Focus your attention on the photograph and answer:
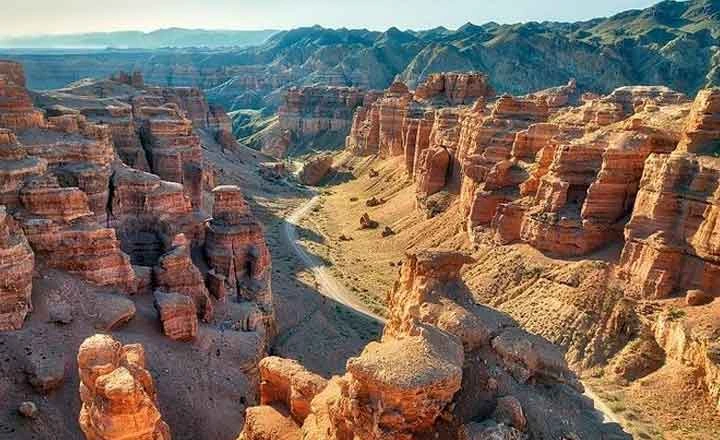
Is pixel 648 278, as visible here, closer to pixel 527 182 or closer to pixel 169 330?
pixel 527 182

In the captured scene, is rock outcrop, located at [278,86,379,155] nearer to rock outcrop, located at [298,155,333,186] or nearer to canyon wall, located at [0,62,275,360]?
rock outcrop, located at [298,155,333,186]

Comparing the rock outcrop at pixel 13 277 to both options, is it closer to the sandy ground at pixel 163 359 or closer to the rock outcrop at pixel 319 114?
the sandy ground at pixel 163 359

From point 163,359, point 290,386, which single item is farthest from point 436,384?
point 163,359

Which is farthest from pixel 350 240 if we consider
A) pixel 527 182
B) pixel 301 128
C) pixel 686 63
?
pixel 686 63

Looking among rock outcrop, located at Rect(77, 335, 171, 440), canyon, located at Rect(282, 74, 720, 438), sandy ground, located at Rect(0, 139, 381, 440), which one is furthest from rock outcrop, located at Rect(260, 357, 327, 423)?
sandy ground, located at Rect(0, 139, 381, 440)

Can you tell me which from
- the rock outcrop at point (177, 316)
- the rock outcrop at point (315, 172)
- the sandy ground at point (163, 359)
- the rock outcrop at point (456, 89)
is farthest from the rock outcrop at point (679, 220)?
the rock outcrop at point (315, 172)

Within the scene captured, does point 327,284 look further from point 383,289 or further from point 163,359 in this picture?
point 163,359

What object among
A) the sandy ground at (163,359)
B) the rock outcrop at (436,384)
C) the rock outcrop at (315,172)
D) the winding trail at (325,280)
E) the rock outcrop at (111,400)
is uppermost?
the rock outcrop at (436,384)

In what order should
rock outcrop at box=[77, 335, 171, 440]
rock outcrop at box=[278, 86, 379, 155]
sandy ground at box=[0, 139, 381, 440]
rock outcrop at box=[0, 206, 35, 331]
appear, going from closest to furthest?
1. rock outcrop at box=[77, 335, 171, 440]
2. sandy ground at box=[0, 139, 381, 440]
3. rock outcrop at box=[0, 206, 35, 331]
4. rock outcrop at box=[278, 86, 379, 155]
